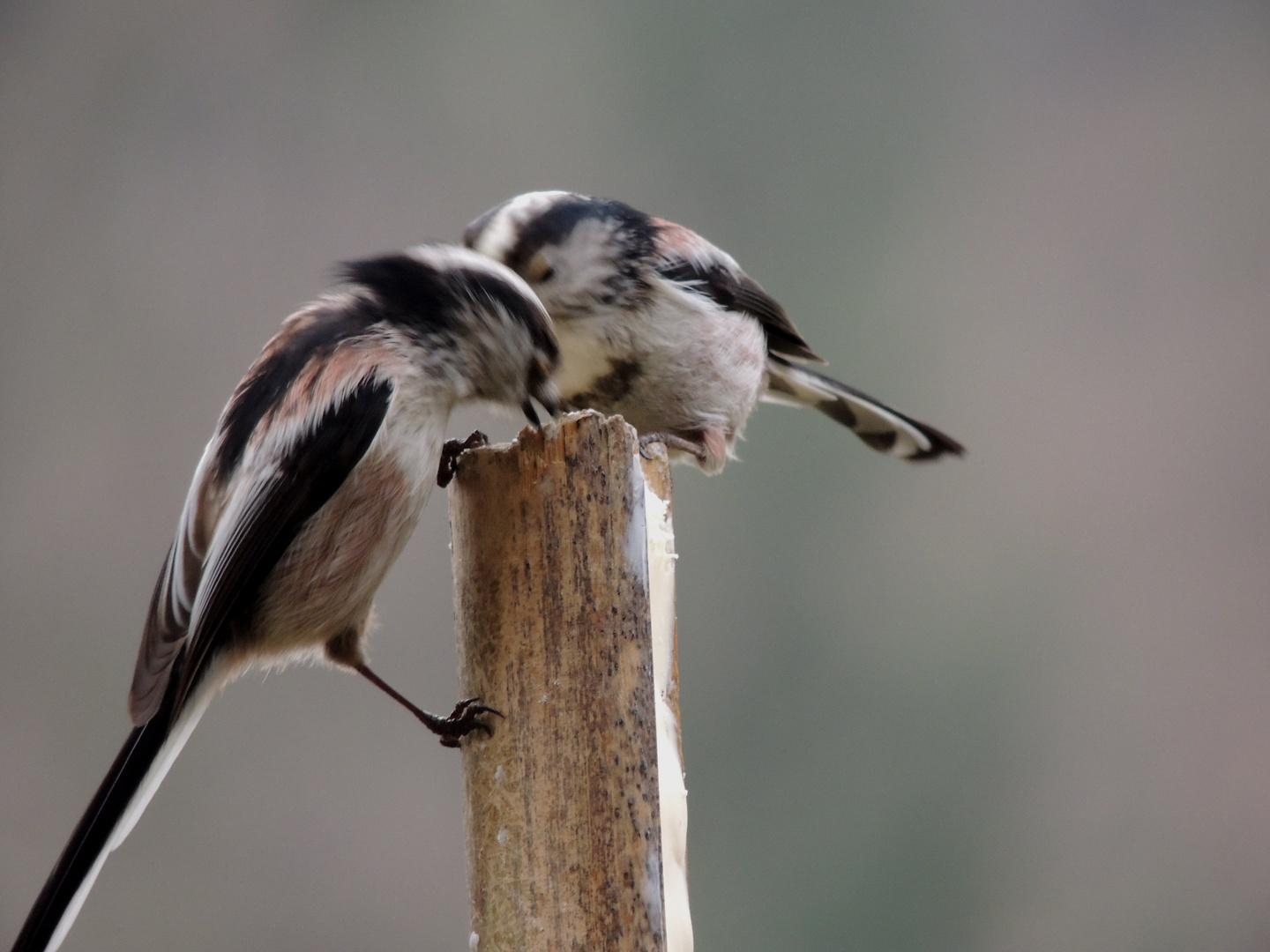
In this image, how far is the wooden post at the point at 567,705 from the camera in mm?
835

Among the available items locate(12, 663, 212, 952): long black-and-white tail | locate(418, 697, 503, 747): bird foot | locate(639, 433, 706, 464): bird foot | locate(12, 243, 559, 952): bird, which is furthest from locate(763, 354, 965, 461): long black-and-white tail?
locate(12, 663, 212, 952): long black-and-white tail

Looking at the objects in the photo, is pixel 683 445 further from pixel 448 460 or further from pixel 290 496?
pixel 290 496

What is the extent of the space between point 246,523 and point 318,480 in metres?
0.08

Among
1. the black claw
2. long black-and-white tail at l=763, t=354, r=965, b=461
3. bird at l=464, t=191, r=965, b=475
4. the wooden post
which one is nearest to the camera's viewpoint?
the wooden post

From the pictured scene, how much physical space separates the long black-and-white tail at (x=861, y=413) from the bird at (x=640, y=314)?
16cm

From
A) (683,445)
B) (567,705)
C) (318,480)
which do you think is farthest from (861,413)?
(567,705)

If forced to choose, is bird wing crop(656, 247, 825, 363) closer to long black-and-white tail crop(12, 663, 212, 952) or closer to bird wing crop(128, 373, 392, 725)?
bird wing crop(128, 373, 392, 725)

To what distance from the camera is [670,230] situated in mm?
1765

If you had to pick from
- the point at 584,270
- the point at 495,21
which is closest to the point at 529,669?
the point at 584,270

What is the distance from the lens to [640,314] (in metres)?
1.62

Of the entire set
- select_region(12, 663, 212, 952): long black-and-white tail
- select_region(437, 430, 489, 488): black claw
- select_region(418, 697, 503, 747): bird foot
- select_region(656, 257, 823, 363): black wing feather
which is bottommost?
select_region(12, 663, 212, 952): long black-and-white tail

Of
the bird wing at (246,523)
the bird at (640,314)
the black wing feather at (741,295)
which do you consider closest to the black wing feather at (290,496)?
the bird wing at (246,523)

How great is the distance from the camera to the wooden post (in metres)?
0.84

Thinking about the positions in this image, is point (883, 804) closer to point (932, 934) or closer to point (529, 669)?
point (932, 934)
